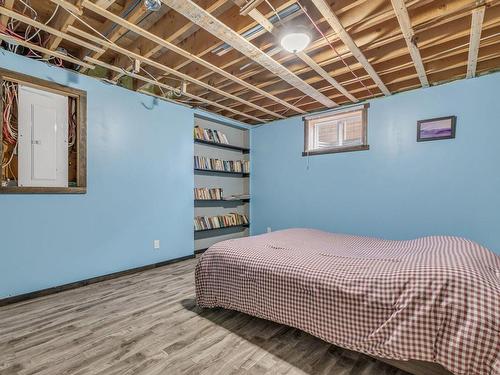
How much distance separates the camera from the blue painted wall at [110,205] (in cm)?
254

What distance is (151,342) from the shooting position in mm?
1840

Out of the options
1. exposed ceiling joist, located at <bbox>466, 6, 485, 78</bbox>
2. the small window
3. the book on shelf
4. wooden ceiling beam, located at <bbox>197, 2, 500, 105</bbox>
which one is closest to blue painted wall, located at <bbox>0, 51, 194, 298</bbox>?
the book on shelf

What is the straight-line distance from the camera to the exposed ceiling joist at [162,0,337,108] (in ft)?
6.14

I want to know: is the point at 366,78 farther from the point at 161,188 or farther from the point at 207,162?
the point at 161,188

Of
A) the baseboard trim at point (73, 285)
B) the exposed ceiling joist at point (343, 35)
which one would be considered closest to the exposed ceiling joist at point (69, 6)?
the exposed ceiling joist at point (343, 35)

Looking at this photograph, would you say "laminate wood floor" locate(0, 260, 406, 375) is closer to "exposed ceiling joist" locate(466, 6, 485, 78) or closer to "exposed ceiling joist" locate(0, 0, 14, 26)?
"exposed ceiling joist" locate(0, 0, 14, 26)

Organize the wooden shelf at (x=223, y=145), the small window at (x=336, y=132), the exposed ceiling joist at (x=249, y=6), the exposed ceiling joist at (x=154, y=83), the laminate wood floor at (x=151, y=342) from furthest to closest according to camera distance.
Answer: the wooden shelf at (x=223, y=145)
the small window at (x=336, y=132)
the exposed ceiling joist at (x=154, y=83)
the exposed ceiling joist at (x=249, y=6)
the laminate wood floor at (x=151, y=342)

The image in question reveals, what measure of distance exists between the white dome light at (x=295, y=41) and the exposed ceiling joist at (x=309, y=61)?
0.14m

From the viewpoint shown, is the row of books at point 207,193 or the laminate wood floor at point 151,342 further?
the row of books at point 207,193

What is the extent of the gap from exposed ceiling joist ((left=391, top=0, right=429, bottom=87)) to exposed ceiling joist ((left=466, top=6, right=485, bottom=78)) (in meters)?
0.40

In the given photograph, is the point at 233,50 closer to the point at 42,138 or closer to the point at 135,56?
the point at 135,56

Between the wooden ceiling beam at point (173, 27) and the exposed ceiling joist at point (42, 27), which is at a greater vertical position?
the wooden ceiling beam at point (173, 27)

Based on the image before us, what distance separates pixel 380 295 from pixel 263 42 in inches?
92.9

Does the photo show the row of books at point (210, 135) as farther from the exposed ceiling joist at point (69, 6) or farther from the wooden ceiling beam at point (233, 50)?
the exposed ceiling joist at point (69, 6)
